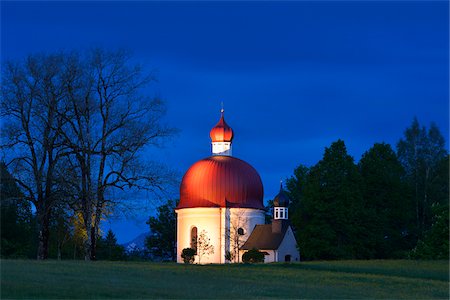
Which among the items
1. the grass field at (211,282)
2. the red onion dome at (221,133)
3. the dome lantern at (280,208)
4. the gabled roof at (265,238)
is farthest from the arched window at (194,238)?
the grass field at (211,282)

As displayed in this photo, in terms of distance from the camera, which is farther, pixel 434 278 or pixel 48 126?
pixel 48 126

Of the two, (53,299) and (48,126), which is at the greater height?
(48,126)

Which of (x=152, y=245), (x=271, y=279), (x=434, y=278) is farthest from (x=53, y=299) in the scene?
(x=152, y=245)

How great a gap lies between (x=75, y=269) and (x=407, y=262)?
24.2 metres

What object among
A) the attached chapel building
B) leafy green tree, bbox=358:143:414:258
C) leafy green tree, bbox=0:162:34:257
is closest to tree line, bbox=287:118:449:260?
leafy green tree, bbox=358:143:414:258

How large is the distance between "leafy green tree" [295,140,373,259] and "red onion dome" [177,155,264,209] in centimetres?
503

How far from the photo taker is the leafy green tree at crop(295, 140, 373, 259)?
2704 inches

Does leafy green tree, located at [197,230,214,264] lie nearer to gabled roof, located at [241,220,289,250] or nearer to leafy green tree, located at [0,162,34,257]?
gabled roof, located at [241,220,289,250]

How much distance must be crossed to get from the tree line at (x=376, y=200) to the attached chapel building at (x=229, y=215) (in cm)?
196

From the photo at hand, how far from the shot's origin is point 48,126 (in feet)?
155

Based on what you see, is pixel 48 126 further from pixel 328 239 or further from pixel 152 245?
pixel 152 245

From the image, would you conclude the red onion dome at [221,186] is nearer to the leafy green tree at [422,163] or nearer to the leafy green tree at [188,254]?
the leafy green tree at [188,254]

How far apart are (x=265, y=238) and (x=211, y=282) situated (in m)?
36.5

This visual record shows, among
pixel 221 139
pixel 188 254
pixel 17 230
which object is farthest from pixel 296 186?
pixel 17 230
